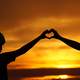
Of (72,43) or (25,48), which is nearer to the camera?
(25,48)

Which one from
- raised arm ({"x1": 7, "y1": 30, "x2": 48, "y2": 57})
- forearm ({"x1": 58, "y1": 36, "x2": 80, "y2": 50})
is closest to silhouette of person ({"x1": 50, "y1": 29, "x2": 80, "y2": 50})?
forearm ({"x1": 58, "y1": 36, "x2": 80, "y2": 50})

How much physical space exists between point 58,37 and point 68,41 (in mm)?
286

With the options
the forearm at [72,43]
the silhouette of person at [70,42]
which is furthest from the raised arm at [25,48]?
the forearm at [72,43]

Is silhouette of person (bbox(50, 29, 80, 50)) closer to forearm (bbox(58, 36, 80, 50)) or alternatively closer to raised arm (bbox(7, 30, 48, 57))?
forearm (bbox(58, 36, 80, 50))

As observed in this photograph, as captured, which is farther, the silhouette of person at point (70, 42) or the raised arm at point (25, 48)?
the silhouette of person at point (70, 42)

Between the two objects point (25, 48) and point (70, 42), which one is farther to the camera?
point (70, 42)

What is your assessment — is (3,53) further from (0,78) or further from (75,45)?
(75,45)

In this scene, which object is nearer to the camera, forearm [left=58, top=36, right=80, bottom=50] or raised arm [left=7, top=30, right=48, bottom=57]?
raised arm [left=7, top=30, right=48, bottom=57]

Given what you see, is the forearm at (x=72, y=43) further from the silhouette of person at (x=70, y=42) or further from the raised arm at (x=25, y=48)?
the raised arm at (x=25, y=48)

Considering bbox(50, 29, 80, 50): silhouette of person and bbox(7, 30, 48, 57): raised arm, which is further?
bbox(50, 29, 80, 50): silhouette of person

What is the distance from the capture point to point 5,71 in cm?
835

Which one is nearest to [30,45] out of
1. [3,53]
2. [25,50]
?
[25,50]

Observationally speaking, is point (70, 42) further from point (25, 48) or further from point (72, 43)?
point (25, 48)

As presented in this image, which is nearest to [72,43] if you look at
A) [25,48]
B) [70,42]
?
[70,42]
